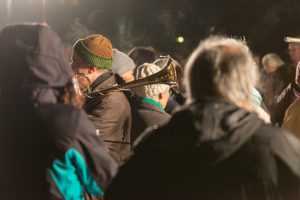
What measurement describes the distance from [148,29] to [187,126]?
21.8 meters

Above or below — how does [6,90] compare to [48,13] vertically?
above

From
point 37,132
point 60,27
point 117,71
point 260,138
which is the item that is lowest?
point 60,27

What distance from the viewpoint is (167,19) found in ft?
79.3

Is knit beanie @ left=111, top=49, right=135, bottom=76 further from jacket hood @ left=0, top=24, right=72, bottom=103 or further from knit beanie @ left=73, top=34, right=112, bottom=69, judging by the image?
jacket hood @ left=0, top=24, right=72, bottom=103

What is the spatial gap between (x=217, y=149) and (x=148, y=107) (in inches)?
115

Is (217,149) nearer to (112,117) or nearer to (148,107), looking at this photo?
(112,117)

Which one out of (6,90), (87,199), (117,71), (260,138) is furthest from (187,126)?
(117,71)

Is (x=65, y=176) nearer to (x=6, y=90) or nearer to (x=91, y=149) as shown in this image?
(x=91, y=149)

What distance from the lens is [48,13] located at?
26.4 meters

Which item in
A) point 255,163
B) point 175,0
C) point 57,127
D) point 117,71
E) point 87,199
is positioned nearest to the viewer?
point 255,163

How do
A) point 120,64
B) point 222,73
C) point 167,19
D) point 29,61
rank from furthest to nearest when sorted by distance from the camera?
point 167,19 < point 120,64 < point 29,61 < point 222,73

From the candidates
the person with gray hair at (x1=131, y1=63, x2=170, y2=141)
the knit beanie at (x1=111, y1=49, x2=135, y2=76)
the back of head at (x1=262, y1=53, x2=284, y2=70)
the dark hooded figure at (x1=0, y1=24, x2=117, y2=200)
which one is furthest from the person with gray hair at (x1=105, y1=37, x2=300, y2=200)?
the back of head at (x1=262, y1=53, x2=284, y2=70)

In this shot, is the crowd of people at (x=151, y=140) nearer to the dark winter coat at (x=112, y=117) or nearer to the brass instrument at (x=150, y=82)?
the dark winter coat at (x=112, y=117)

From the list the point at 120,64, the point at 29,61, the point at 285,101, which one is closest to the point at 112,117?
the point at 120,64
